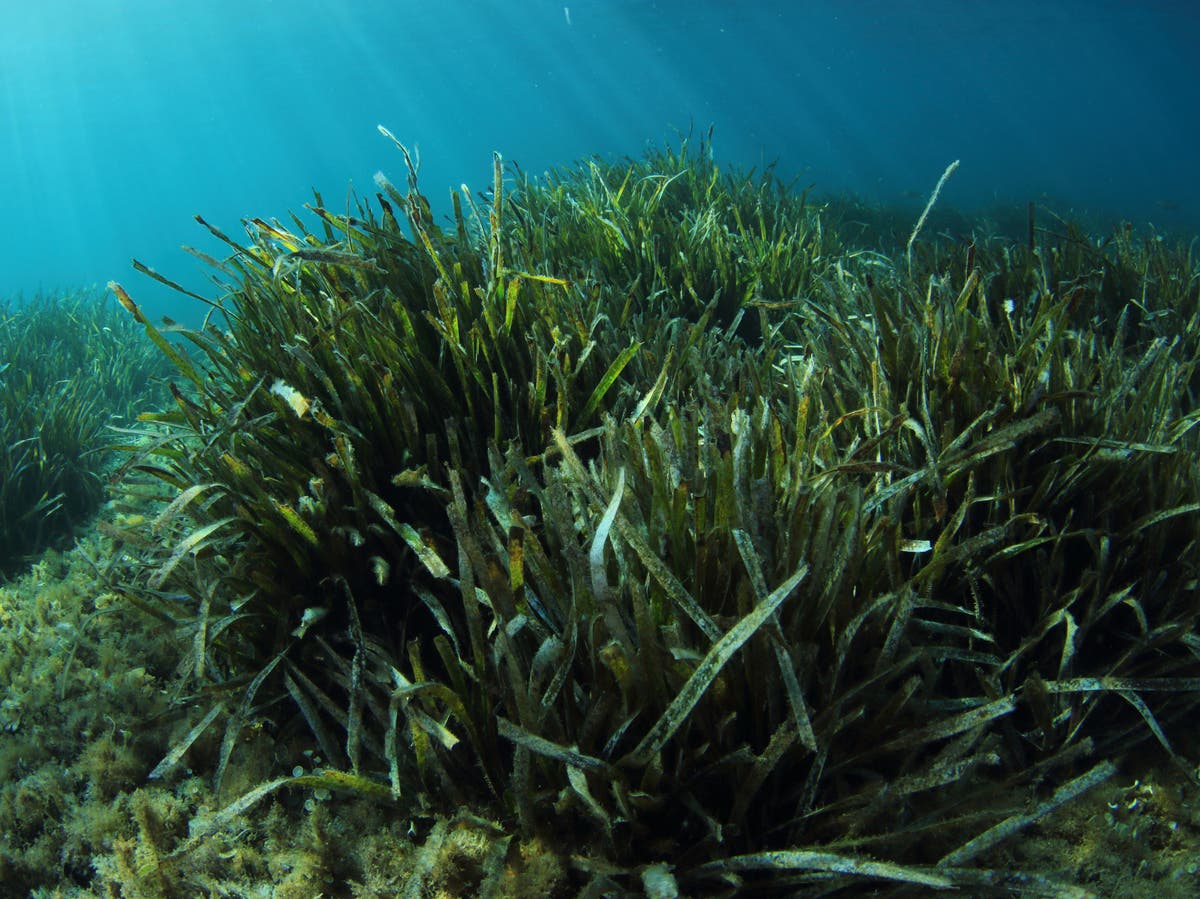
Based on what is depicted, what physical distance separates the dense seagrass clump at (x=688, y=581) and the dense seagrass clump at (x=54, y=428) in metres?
1.71

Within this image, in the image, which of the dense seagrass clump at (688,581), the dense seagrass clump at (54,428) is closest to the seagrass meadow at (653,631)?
the dense seagrass clump at (688,581)

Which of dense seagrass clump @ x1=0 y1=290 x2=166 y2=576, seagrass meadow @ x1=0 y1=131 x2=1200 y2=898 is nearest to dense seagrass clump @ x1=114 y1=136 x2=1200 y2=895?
seagrass meadow @ x1=0 y1=131 x2=1200 y2=898

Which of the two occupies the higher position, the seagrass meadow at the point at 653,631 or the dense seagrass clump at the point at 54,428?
the dense seagrass clump at the point at 54,428

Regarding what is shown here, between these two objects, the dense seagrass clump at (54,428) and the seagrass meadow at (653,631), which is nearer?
the seagrass meadow at (653,631)

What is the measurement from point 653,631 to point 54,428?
5362mm

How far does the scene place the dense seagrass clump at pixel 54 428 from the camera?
4328 mm

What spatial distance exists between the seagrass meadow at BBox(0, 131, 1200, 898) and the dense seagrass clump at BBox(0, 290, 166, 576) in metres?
1.72

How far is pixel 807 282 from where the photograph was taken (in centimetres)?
475

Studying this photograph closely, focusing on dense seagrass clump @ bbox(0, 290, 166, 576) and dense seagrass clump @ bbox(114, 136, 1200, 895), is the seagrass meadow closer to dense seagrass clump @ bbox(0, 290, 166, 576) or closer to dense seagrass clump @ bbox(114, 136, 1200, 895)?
dense seagrass clump @ bbox(114, 136, 1200, 895)

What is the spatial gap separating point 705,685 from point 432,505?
1354 mm

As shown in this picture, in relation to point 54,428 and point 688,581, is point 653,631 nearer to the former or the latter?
point 688,581

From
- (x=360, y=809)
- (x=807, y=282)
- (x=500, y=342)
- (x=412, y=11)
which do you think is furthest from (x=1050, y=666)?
(x=412, y=11)

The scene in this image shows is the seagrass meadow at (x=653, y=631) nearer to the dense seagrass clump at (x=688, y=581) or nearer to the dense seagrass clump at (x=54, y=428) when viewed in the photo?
the dense seagrass clump at (x=688, y=581)

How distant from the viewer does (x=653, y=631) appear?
1400 millimetres
